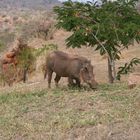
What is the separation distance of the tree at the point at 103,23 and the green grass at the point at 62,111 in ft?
10.6

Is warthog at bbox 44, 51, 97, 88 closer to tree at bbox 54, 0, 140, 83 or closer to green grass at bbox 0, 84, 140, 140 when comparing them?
green grass at bbox 0, 84, 140, 140

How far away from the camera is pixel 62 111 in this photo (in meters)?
9.49

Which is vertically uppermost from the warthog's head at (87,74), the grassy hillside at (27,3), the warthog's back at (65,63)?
the grassy hillside at (27,3)

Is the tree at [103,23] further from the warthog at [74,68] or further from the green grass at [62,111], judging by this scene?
the green grass at [62,111]

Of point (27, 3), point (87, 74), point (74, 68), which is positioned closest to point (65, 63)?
point (74, 68)

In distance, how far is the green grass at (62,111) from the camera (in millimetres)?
8500

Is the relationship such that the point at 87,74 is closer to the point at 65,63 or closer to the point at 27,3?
the point at 65,63

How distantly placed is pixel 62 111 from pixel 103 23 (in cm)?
559

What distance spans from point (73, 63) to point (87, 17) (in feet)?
11.0

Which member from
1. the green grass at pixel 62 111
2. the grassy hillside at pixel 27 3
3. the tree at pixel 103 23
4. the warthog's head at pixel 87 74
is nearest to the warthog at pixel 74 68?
the warthog's head at pixel 87 74

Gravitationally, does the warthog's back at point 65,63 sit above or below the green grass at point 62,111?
above

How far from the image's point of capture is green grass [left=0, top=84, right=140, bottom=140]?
335 inches

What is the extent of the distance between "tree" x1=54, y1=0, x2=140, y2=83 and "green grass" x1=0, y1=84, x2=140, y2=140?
10.6 feet

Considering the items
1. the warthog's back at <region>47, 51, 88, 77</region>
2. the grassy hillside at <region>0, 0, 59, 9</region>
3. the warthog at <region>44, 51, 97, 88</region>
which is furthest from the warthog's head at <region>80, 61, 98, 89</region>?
the grassy hillside at <region>0, 0, 59, 9</region>
